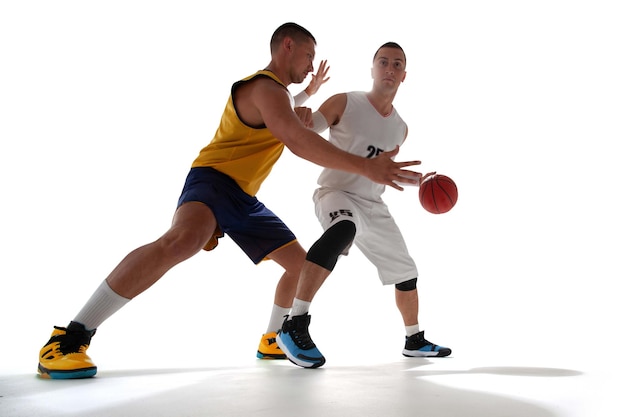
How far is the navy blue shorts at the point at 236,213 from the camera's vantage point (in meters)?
2.82

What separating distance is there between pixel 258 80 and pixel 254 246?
35.8 inches

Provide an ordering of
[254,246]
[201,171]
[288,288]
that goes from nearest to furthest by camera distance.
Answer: [201,171] → [254,246] → [288,288]

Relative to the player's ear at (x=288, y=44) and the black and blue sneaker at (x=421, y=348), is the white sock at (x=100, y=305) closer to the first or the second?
the player's ear at (x=288, y=44)

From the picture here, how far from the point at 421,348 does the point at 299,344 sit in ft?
3.36

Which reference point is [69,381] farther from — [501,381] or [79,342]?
[501,381]

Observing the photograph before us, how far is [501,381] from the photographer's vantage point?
2402 millimetres

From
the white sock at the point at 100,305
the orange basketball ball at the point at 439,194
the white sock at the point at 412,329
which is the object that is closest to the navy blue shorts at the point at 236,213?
the white sock at the point at 100,305

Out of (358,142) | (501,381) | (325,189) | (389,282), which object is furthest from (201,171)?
(501,381)

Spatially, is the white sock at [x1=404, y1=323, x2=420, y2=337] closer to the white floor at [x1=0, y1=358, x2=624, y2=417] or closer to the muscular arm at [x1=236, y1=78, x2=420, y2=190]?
the white floor at [x1=0, y1=358, x2=624, y2=417]

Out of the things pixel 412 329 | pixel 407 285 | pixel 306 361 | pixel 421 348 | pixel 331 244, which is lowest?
pixel 306 361

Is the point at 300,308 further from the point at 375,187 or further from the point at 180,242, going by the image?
the point at 375,187

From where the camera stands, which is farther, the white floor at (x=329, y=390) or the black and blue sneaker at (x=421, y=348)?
the black and blue sneaker at (x=421, y=348)

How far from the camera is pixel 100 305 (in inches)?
Answer: 98.5

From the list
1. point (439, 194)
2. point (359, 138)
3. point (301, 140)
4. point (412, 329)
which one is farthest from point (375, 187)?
point (301, 140)
